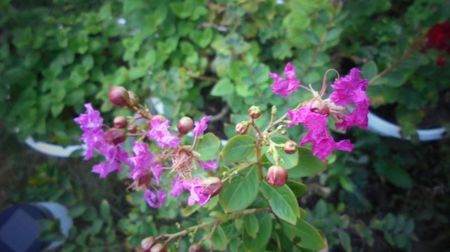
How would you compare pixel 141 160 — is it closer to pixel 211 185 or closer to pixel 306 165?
pixel 211 185

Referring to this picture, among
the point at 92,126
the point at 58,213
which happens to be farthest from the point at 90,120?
the point at 58,213

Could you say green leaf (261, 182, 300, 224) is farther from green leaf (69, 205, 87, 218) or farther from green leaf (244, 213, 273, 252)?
green leaf (69, 205, 87, 218)

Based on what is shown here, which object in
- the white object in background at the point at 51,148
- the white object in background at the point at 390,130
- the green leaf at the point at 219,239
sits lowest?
the white object in background at the point at 51,148

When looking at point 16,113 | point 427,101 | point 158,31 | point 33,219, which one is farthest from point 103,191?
point 427,101

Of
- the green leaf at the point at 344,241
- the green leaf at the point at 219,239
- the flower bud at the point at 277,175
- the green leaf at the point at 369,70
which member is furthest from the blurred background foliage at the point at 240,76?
the flower bud at the point at 277,175

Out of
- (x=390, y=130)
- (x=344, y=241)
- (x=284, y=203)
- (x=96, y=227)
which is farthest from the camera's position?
(x=390, y=130)

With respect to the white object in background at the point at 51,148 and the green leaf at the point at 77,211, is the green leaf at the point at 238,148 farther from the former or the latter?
the white object in background at the point at 51,148

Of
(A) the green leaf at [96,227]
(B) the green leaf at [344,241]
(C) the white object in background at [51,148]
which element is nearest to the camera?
(B) the green leaf at [344,241]

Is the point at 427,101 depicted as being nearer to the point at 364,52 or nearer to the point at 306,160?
the point at 364,52
